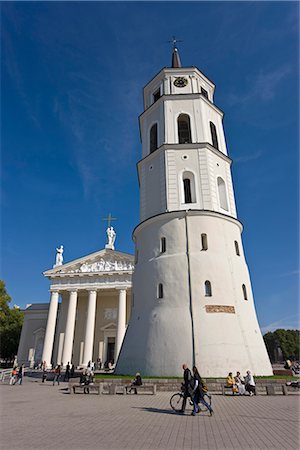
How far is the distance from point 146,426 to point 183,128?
71.7 feet

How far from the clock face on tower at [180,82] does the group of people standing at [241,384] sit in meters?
21.6

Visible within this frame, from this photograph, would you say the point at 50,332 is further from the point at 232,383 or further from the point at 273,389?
the point at 273,389

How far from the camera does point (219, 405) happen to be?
11.4 m

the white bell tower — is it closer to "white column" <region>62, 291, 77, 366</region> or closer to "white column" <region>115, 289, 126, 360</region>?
"white column" <region>115, 289, 126, 360</region>

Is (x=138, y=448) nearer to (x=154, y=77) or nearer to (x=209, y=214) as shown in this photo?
(x=209, y=214)

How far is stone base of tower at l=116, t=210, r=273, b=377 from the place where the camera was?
15.9 m

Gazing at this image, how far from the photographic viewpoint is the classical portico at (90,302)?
44969 millimetres

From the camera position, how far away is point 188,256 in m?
18.4

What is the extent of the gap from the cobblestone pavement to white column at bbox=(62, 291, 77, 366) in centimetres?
3263

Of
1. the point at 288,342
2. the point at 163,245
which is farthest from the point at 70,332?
the point at 288,342

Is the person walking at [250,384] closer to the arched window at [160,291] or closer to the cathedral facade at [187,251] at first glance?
the cathedral facade at [187,251]

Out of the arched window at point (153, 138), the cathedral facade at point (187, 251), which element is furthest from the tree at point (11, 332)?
the arched window at point (153, 138)

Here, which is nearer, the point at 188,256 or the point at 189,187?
the point at 188,256

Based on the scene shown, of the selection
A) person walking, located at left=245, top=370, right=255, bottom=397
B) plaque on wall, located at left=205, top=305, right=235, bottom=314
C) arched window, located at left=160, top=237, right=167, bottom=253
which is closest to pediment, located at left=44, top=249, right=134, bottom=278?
arched window, located at left=160, top=237, right=167, bottom=253
